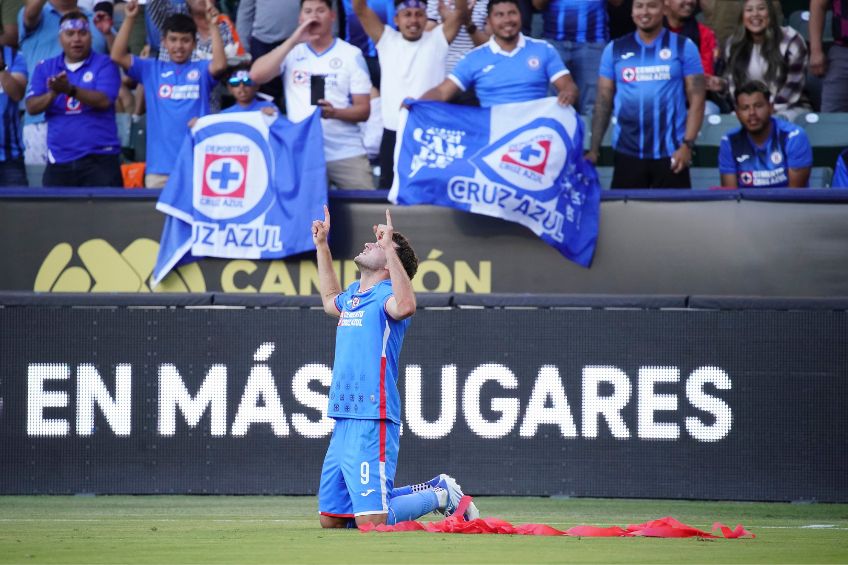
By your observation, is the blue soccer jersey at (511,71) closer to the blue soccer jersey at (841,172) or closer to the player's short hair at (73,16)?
the blue soccer jersey at (841,172)

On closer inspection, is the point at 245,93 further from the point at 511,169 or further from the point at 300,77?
the point at 511,169

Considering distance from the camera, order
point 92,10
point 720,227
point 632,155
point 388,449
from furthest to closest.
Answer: point 92,10
point 632,155
point 720,227
point 388,449

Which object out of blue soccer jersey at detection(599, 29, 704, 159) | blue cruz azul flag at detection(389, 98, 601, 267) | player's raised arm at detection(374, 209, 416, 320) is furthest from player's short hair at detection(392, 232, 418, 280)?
blue soccer jersey at detection(599, 29, 704, 159)

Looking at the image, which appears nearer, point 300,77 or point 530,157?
point 530,157

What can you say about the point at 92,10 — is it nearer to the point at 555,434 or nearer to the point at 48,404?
the point at 48,404

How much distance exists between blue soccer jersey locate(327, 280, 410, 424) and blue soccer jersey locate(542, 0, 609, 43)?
5940 millimetres

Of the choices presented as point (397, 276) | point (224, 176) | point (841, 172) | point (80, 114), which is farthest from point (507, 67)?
point (397, 276)

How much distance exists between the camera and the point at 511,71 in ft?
39.5

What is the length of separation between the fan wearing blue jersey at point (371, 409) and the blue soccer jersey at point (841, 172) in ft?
16.6

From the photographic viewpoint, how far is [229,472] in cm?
1081

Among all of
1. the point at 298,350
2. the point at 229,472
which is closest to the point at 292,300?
the point at 298,350

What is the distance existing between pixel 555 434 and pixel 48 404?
3.86 metres

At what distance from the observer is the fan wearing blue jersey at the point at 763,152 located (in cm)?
1185

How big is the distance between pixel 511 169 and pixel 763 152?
7.13 ft
